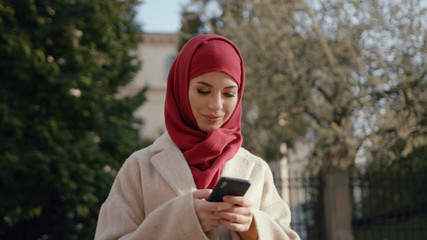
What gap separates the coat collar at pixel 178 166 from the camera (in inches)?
71.3

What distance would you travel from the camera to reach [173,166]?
1.86 metres

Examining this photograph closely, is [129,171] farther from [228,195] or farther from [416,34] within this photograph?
[416,34]

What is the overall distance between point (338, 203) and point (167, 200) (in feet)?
26.3

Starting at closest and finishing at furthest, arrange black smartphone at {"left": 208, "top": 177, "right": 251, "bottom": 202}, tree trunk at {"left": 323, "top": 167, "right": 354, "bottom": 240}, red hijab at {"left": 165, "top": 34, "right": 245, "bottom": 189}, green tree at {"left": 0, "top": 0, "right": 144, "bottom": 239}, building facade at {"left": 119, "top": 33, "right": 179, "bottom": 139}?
black smartphone at {"left": 208, "top": 177, "right": 251, "bottom": 202}
red hijab at {"left": 165, "top": 34, "right": 245, "bottom": 189}
green tree at {"left": 0, "top": 0, "right": 144, "bottom": 239}
tree trunk at {"left": 323, "top": 167, "right": 354, "bottom": 240}
building facade at {"left": 119, "top": 33, "right": 179, "bottom": 139}

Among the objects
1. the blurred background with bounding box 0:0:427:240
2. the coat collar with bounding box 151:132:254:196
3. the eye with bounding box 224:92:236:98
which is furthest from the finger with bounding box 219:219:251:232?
the blurred background with bounding box 0:0:427:240

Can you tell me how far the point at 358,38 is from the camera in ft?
30.2

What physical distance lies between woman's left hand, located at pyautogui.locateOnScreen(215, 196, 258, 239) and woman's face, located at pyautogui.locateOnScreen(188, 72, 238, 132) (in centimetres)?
47

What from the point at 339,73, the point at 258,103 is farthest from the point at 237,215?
the point at 258,103

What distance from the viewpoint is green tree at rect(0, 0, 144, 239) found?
318 inches

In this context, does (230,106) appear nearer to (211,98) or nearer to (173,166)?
(211,98)

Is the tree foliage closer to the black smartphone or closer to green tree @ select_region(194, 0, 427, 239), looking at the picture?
green tree @ select_region(194, 0, 427, 239)

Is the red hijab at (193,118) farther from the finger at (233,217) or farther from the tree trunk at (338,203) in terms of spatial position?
the tree trunk at (338,203)

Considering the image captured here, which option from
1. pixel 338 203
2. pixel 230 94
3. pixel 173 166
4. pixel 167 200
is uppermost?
pixel 338 203

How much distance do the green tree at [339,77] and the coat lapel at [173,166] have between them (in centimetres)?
662
